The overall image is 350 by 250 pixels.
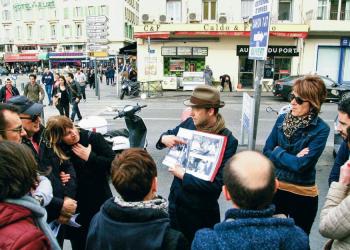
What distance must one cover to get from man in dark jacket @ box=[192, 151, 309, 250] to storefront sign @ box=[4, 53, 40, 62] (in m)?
68.8

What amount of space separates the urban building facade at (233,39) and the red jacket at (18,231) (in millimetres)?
22468

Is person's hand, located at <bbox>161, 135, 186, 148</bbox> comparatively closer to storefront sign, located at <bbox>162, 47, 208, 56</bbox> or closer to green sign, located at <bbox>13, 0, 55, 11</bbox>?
storefront sign, located at <bbox>162, 47, 208, 56</bbox>

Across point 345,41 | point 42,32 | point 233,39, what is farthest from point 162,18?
point 42,32

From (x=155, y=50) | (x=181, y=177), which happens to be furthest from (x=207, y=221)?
(x=155, y=50)

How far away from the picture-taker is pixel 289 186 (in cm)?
287

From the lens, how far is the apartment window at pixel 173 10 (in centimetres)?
2506

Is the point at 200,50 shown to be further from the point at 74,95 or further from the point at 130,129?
the point at 130,129

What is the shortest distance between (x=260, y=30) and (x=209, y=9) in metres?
21.4

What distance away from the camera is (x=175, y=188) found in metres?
2.85

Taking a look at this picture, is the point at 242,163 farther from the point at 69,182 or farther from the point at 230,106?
the point at 230,106

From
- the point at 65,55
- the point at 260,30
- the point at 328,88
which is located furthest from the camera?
the point at 65,55

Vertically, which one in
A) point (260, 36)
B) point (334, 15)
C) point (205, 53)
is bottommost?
point (260, 36)

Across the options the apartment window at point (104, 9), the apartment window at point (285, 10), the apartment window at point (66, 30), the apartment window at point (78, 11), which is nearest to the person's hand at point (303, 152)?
the apartment window at point (285, 10)

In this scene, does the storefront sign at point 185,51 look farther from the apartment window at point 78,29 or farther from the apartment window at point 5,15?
the apartment window at point 5,15
